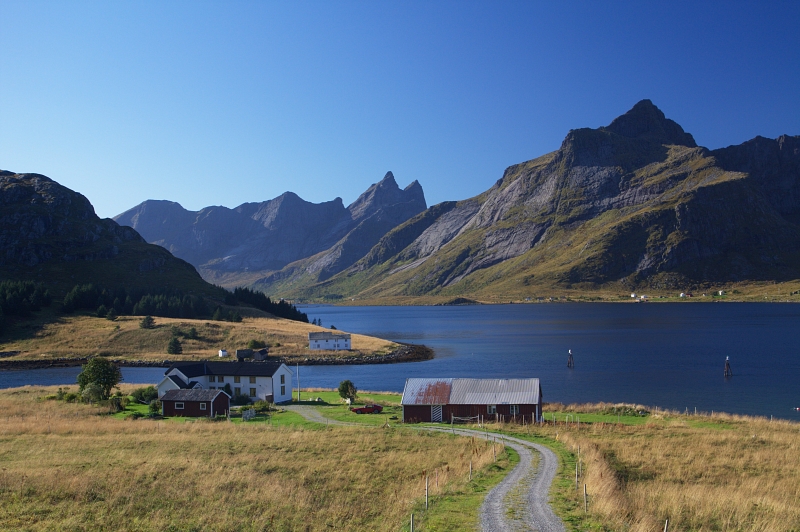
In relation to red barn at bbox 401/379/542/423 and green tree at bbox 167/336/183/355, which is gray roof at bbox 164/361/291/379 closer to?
red barn at bbox 401/379/542/423

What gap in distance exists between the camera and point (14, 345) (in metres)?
121

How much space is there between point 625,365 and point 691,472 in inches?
2559

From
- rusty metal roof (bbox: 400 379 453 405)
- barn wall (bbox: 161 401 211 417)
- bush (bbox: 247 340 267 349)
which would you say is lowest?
→ barn wall (bbox: 161 401 211 417)

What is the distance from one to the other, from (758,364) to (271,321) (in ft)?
361

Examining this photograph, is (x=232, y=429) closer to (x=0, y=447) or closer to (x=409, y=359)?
(x=0, y=447)

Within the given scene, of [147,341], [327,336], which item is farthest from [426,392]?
[147,341]

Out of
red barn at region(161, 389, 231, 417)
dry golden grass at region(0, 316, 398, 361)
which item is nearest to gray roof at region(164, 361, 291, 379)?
red barn at region(161, 389, 231, 417)

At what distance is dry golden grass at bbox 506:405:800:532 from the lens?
69.6 ft

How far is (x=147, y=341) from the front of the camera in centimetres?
12256

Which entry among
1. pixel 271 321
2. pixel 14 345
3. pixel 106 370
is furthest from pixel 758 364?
pixel 14 345

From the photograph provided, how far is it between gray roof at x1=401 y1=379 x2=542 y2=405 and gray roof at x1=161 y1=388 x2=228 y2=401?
17738 mm

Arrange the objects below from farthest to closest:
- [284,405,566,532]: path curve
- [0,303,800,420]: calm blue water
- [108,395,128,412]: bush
Answer: [0,303,800,420]: calm blue water, [108,395,128,412]: bush, [284,405,566,532]: path curve

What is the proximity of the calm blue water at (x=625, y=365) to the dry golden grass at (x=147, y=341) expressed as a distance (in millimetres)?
11419

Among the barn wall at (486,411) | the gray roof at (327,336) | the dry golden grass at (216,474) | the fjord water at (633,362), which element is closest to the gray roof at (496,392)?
the barn wall at (486,411)
